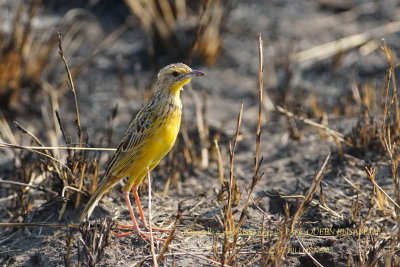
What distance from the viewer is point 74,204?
5.30 metres

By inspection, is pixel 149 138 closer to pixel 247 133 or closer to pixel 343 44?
pixel 247 133

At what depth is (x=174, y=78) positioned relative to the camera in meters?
5.05

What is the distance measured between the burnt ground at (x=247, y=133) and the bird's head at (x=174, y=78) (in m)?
1.01

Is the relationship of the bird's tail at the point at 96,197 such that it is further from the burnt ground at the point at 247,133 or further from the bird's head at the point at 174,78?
the bird's head at the point at 174,78

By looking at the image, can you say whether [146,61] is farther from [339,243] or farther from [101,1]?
[339,243]

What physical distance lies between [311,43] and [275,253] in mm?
5836

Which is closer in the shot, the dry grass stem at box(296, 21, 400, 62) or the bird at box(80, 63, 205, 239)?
the bird at box(80, 63, 205, 239)

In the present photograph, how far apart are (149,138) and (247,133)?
9.72 ft

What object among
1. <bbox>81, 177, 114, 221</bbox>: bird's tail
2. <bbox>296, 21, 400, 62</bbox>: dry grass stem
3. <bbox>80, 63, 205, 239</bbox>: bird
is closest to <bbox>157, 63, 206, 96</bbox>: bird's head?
<bbox>80, 63, 205, 239</bbox>: bird

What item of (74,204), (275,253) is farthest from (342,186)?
(74,204)

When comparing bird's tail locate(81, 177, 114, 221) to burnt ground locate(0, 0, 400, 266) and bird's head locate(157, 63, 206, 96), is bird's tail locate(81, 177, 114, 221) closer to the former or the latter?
burnt ground locate(0, 0, 400, 266)

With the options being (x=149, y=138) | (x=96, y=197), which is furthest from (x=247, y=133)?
(x=96, y=197)

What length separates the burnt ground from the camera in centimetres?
473

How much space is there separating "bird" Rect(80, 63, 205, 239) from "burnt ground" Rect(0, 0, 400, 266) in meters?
0.43
